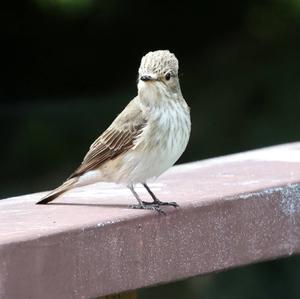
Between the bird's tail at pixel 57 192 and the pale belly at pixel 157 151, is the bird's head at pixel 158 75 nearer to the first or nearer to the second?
the pale belly at pixel 157 151

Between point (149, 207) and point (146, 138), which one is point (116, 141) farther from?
point (149, 207)

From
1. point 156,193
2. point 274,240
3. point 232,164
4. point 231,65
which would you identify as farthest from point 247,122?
point 274,240

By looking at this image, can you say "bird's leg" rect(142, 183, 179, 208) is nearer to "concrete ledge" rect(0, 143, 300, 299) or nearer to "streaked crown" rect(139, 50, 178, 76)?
"concrete ledge" rect(0, 143, 300, 299)

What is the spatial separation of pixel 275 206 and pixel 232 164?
1.00m

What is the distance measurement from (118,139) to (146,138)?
16cm

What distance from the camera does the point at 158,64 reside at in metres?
4.51

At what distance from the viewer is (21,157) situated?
808 cm

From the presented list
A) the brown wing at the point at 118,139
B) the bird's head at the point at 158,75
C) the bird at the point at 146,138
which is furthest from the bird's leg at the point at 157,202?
the bird's head at the point at 158,75

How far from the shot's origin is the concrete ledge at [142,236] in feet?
10.6

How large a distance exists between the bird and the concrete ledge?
0.11m

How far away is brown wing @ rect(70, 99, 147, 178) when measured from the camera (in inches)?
180

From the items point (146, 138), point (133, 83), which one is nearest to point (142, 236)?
point (146, 138)

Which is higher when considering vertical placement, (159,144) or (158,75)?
(158,75)

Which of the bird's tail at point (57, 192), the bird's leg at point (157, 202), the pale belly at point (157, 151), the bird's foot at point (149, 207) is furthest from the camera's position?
the pale belly at point (157, 151)
